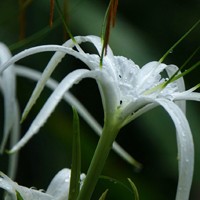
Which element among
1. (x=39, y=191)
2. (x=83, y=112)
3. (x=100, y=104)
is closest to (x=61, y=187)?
(x=39, y=191)

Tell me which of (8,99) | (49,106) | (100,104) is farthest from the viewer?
(100,104)

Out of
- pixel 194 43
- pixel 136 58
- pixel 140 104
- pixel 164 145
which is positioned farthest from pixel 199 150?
pixel 140 104

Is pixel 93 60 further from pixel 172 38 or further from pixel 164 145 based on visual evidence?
pixel 172 38

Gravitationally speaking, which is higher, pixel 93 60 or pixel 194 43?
pixel 194 43

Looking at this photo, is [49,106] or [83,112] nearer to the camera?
[49,106]

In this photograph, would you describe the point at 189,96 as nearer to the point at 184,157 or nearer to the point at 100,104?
the point at 184,157

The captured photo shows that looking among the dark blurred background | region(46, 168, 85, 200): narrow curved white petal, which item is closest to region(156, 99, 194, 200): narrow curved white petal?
region(46, 168, 85, 200): narrow curved white petal

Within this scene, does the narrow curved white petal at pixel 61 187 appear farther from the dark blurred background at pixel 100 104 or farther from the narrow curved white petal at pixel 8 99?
the dark blurred background at pixel 100 104
